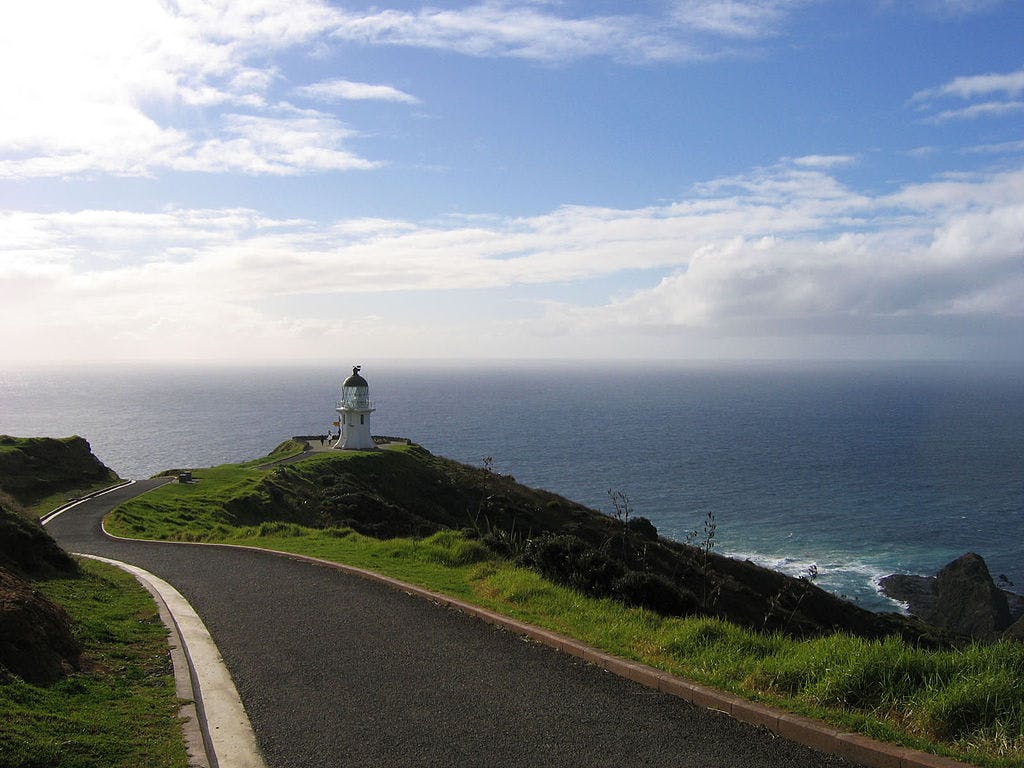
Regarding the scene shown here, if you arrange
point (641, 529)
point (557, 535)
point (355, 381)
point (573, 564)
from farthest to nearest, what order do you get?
point (355, 381), point (641, 529), point (557, 535), point (573, 564)

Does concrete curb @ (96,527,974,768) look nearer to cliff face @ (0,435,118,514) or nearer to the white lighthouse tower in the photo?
cliff face @ (0,435,118,514)

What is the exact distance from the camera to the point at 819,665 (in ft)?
24.2

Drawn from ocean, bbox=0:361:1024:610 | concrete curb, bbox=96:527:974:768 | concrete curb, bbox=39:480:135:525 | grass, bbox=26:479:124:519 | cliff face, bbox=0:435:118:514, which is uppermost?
concrete curb, bbox=96:527:974:768

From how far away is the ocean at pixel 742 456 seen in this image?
51406mm

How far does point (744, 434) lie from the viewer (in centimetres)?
11356

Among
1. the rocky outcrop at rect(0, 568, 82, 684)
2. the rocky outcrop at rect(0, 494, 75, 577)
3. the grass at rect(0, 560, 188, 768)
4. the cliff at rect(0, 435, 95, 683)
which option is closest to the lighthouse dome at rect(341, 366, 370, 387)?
the cliff at rect(0, 435, 95, 683)

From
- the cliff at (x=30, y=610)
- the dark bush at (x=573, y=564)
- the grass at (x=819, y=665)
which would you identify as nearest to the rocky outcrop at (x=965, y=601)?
the dark bush at (x=573, y=564)

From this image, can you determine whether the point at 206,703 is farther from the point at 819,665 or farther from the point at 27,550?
the point at 27,550

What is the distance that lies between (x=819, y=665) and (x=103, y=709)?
6818 millimetres

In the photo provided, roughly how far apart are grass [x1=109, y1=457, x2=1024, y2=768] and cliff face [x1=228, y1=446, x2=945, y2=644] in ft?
4.66

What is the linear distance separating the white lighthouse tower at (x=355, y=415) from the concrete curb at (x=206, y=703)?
39.0 meters

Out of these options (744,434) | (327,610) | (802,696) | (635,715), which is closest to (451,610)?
(327,610)

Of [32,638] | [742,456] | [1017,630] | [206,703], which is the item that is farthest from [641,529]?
[742,456]

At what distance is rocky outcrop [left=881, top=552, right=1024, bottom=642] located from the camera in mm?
35750
